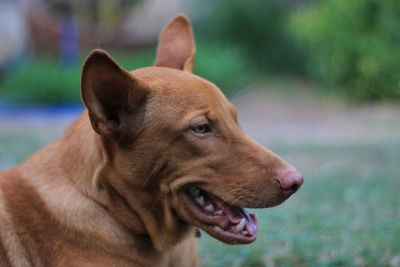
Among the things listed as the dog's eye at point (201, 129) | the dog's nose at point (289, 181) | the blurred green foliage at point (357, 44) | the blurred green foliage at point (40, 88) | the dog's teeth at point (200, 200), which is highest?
the dog's eye at point (201, 129)

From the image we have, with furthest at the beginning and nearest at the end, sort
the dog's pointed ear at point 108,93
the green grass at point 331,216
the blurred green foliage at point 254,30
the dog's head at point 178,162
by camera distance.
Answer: the blurred green foliage at point 254,30, the green grass at point 331,216, the dog's head at point 178,162, the dog's pointed ear at point 108,93

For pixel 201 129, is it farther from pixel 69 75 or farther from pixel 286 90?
pixel 286 90

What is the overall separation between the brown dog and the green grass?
53.0 inches

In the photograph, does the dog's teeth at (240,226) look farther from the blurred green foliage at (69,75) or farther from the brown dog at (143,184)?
the blurred green foliage at (69,75)

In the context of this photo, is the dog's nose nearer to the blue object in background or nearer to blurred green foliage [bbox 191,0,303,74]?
the blue object in background

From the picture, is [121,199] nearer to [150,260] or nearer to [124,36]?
[150,260]

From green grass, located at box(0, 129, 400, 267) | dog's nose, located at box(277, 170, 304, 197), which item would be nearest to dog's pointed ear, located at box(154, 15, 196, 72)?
Result: dog's nose, located at box(277, 170, 304, 197)

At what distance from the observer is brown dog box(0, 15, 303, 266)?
3.25 m

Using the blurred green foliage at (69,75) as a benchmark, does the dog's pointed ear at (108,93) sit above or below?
above

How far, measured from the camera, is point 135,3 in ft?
78.2

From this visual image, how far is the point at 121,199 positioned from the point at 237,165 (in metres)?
0.68

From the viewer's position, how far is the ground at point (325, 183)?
184 inches

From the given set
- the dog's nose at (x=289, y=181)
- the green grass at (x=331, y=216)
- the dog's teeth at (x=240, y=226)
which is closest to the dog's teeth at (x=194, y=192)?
the dog's teeth at (x=240, y=226)

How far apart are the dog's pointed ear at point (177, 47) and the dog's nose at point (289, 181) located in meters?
1.15
